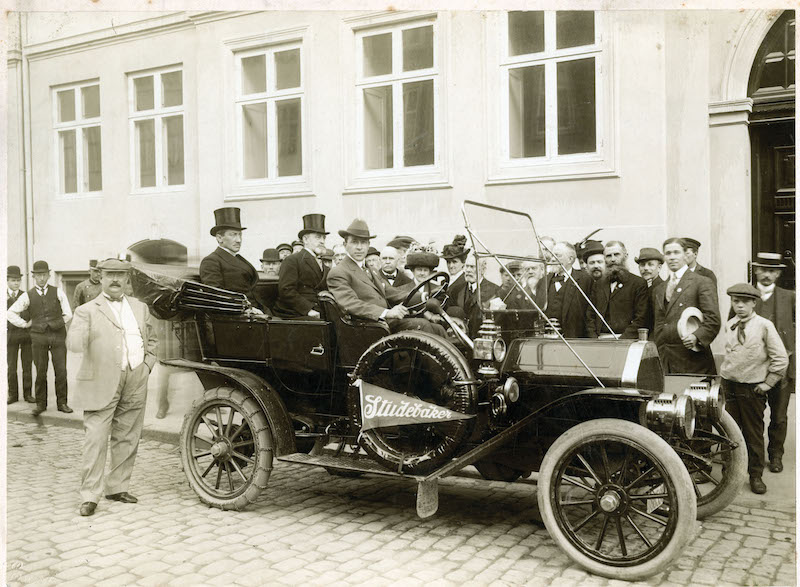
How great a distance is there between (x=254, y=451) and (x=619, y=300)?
2844 mm

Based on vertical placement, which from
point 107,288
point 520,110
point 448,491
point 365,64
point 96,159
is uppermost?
point 365,64

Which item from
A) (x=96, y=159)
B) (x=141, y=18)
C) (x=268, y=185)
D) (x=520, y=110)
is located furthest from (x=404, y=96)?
(x=96, y=159)

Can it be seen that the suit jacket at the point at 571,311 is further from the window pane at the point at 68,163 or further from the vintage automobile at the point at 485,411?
the window pane at the point at 68,163

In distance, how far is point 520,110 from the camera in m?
5.62

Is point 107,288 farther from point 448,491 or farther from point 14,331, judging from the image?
point 448,491

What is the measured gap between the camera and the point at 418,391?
3779 mm

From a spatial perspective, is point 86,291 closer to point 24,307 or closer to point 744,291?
point 24,307

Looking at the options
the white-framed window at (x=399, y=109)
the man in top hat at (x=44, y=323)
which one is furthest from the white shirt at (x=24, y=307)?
the white-framed window at (x=399, y=109)

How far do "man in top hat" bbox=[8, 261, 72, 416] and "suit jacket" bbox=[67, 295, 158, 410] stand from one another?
2.91 feet

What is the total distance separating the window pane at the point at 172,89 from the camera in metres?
5.74

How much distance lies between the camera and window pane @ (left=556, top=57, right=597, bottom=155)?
17.6ft

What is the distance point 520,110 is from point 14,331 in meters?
4.34

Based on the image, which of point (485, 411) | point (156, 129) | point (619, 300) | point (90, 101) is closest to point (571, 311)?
point (619, 300)

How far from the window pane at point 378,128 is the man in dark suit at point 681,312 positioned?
2.39 m
